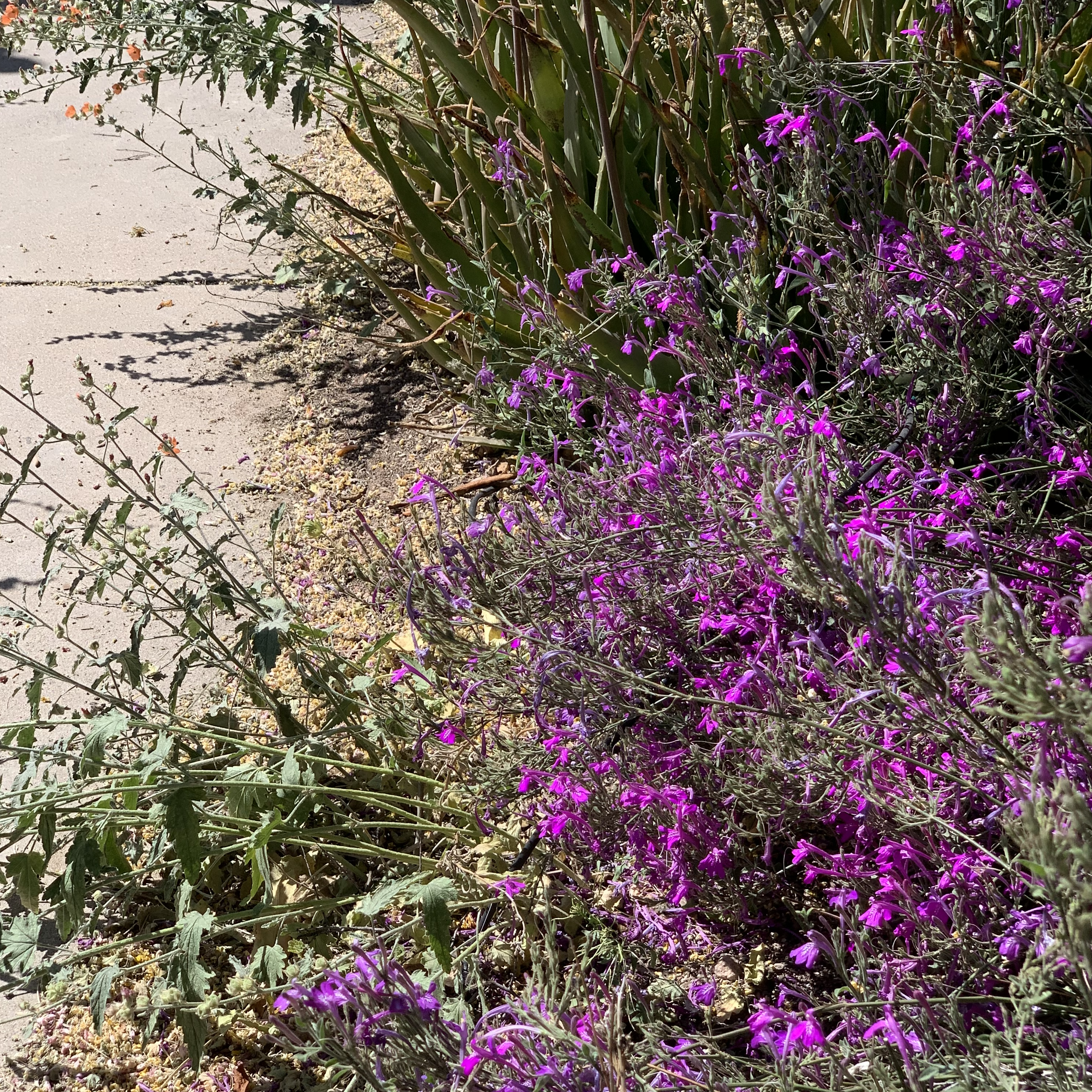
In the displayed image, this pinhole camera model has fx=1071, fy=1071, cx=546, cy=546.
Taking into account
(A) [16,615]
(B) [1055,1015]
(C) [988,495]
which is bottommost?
(B) [1055,1015]

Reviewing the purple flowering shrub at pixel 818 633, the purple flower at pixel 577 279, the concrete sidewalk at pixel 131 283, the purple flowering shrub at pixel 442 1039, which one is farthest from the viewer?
the concrete sidewalk at pixel 131 283

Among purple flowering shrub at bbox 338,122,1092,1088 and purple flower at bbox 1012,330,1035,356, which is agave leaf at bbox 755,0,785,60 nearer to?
purple flowering shrub at bbox 338,122,1092,1088

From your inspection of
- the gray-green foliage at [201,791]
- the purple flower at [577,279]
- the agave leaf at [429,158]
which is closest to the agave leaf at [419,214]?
the agave leaf at [429,158]

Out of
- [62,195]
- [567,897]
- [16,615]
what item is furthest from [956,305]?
[62,195]

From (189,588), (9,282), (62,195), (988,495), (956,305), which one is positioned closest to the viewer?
(988,495)

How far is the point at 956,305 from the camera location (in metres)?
1.84

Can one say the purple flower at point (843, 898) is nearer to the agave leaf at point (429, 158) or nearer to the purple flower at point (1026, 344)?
the purple flower at point (1026, 344)

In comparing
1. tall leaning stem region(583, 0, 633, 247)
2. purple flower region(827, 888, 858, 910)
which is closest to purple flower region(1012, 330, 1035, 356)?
purple flower region(827, 888, 858, 910)

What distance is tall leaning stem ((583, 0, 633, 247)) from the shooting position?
2453mm

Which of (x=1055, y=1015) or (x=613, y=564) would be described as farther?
(x=613, y=564)

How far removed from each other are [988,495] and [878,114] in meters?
1.34

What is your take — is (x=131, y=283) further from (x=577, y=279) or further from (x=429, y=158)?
(x=577, y=279)

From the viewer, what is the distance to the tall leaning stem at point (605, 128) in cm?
245

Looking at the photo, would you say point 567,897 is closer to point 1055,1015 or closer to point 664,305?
point 1055,1015
